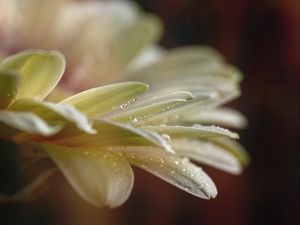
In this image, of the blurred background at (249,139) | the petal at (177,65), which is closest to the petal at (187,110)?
the petal at (177,65)

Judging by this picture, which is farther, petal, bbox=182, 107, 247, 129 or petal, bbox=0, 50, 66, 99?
petal, bbox=182, 107, 247, 129

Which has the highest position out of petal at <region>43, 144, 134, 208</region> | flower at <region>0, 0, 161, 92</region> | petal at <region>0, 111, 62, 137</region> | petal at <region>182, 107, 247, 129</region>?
petal at <region>0, 111, 62, 137</region>

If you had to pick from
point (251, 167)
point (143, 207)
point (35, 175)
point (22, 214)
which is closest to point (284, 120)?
point (251, 167)

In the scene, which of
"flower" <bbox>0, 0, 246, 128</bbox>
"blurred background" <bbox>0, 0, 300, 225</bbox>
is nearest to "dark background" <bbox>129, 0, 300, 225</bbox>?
"blurred background" <bbox>0, 0, 300, 225</bbox>

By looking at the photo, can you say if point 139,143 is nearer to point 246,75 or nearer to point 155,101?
point 155,101

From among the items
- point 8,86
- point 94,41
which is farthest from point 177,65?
point 8,86

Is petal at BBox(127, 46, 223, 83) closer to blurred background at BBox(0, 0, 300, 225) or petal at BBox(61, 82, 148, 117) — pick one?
petal at BBox(61, 82, 148, 117)

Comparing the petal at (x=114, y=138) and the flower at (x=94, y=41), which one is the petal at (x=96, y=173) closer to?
the petal at (x=114, y=138)
